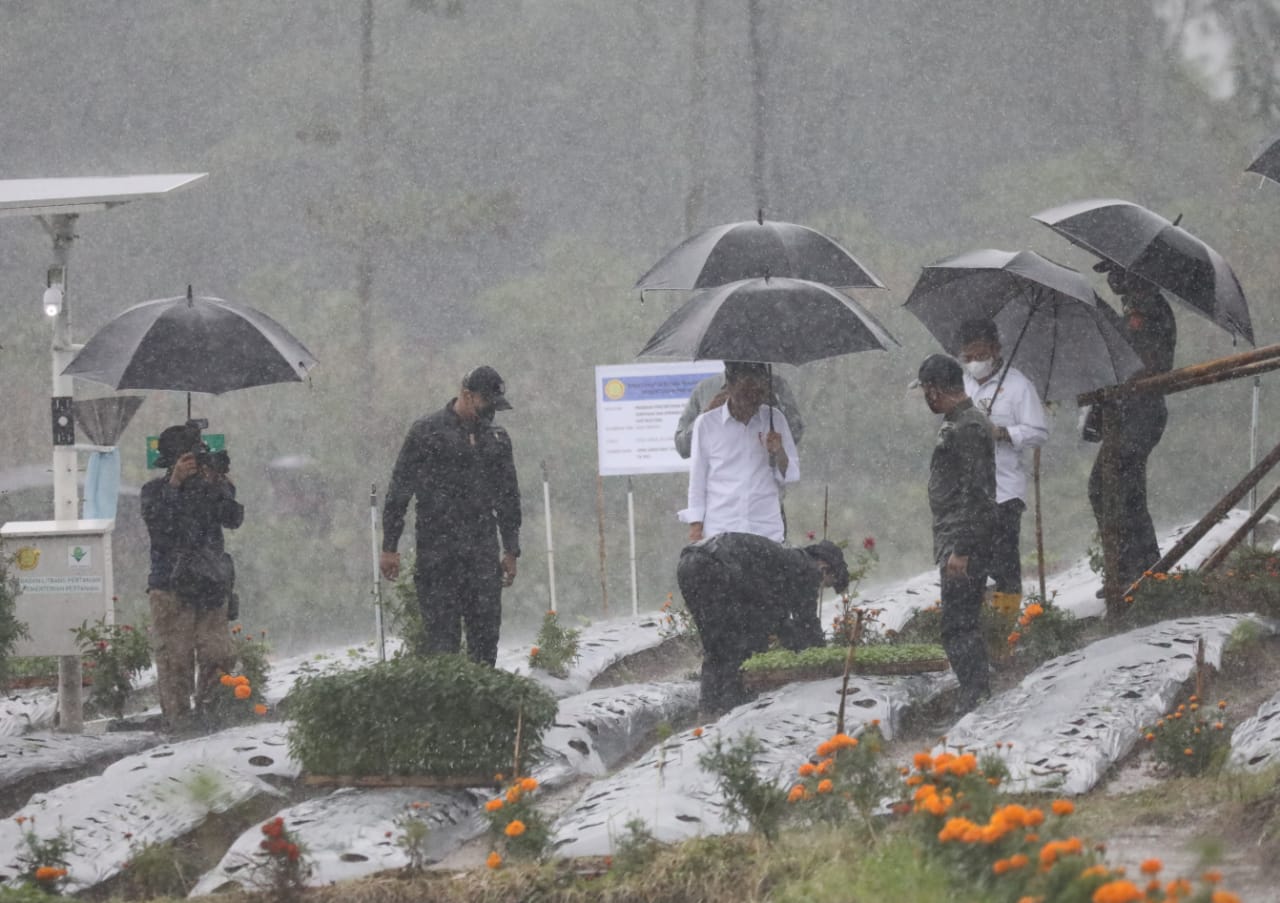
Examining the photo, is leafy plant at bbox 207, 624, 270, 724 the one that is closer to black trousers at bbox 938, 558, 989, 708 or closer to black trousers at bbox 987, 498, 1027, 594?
black trousers at bbox 938, 558, 989, 708

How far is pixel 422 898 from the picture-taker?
4688 millimetres

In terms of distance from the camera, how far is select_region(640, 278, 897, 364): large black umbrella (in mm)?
7496

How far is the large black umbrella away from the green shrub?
1.98 metres

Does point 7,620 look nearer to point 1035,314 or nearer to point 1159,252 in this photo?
point 1035,314

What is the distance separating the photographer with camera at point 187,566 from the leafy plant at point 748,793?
14.0ft

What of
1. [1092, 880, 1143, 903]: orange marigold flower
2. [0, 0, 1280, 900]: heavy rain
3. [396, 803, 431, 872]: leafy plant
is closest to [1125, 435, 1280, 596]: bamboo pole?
[396, 803, 431, 872]: leafy plant

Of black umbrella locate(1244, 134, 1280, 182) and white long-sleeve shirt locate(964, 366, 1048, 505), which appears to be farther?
white long-sleeve shirt locate(964, 366, 1048, 505)

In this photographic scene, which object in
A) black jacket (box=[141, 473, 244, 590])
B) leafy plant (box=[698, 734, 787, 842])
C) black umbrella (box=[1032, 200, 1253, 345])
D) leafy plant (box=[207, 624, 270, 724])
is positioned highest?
black umbrella (box=[1032, 200, 1253, 345])

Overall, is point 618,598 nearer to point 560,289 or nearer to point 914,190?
point 560,289

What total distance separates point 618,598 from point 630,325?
390 centimetres

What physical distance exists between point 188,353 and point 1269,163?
5.18 m

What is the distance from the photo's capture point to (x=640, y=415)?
1261cm

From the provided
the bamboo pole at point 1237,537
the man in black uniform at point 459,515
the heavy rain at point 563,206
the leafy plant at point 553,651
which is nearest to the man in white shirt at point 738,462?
the man in black uniform at point 459,515

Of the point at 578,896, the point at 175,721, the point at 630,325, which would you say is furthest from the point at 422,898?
the point at 630,325
